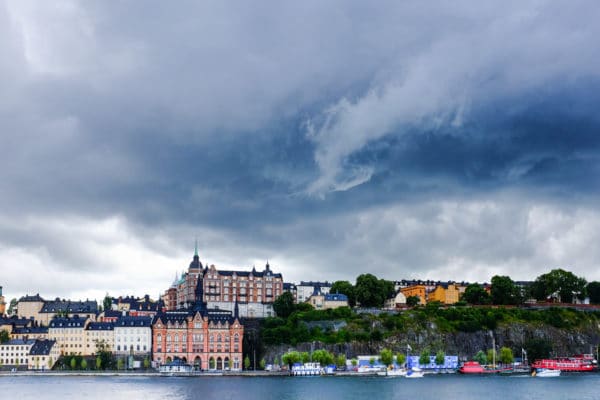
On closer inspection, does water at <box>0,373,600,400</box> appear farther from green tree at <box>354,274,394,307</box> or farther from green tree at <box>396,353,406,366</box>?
green tree at <box>354,274,394,307</box>

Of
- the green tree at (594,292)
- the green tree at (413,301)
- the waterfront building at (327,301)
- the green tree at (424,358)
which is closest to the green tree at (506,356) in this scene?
the green tree at (424,358)

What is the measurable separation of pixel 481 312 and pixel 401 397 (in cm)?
6618

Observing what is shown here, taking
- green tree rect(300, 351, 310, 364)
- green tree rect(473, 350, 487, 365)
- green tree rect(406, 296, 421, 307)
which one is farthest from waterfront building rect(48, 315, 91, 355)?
green tree rect(473, 350, 487, 365)

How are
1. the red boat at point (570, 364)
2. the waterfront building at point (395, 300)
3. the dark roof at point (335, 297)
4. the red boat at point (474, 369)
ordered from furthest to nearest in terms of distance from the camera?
the waterfront building at point (395, 300)
the dark roof at point (335, 297)
the red boat at point (570, 364)
the red boat at point (474, 369)

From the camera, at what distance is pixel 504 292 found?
160 m

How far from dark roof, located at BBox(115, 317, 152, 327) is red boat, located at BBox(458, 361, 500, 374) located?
60.6 meters

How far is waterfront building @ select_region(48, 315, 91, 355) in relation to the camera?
5876 inches

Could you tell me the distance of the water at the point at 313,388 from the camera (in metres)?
90.4

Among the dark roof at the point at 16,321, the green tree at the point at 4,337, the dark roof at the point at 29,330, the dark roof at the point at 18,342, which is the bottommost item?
the dark roof at the point at 18,342

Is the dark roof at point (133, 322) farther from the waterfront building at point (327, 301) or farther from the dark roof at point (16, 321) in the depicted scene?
the waterfront building at point (327, 301)

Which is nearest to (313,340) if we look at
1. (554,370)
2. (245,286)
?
(245,286)

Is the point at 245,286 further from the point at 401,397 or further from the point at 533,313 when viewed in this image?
the point at 401,397

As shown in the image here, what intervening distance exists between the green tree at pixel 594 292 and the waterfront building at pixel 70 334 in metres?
110

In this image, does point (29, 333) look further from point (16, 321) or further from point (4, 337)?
point (16, 321)
